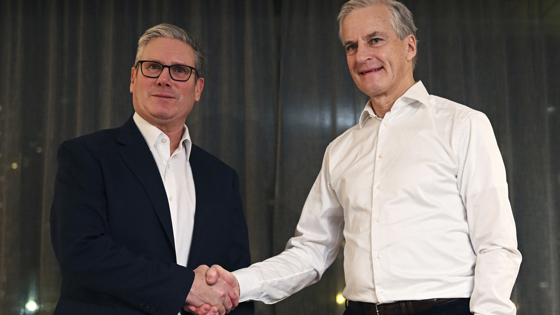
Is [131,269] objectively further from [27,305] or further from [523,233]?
[523,233]

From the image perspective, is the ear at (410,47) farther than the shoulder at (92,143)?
Yes

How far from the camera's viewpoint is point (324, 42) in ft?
9.63

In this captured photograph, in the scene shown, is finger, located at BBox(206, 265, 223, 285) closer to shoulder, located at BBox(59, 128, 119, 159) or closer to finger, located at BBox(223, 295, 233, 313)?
finger, located at BBox(223, 295, 233, 313)

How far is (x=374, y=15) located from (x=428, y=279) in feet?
3.32

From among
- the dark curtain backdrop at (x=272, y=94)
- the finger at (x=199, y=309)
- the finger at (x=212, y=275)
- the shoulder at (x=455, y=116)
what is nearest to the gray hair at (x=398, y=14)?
the shoulder at (x=455, y=116)

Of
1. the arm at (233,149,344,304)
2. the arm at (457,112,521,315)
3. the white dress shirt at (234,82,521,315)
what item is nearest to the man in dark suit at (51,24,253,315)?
the arm at (233,149,344,304)

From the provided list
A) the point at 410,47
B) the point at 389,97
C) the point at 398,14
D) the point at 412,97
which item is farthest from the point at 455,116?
the point at 398,14

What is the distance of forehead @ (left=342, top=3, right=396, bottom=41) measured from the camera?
1.80 metres

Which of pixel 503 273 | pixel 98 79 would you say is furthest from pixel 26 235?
pixel 503 273

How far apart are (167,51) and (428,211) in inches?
47.8

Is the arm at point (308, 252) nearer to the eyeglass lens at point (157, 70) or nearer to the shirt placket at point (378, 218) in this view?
the shirt placket at point (378, 218)

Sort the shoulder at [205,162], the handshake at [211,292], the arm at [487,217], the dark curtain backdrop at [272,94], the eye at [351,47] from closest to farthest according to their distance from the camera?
1. the arm at [487,217]
2. the handshake at [211,292]
3. the eye at [351,47]
4. the shoulder at [205,162]
5. the dark curtain backdrop at [272,94]

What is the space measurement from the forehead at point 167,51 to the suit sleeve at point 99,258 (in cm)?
55

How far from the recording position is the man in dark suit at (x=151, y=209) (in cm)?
154
